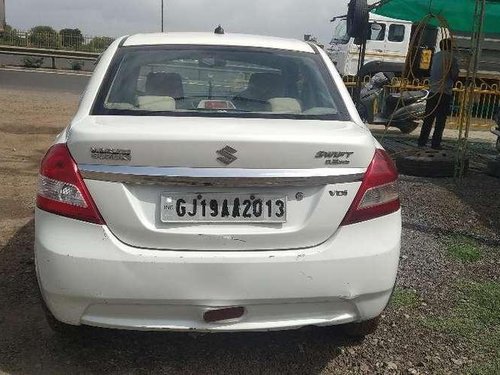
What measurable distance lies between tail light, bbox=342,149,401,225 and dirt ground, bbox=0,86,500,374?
84 centimetres

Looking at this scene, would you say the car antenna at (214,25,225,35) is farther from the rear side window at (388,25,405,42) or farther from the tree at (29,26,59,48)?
the tree at (29,26,59,48)

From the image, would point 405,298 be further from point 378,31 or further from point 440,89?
point 378,31

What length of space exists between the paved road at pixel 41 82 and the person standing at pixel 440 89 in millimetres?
9790

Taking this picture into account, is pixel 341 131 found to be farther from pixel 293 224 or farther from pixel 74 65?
pixel 74 65

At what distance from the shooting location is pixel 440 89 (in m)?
9.30

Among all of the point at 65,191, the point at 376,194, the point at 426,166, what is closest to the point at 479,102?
the point at 426,166

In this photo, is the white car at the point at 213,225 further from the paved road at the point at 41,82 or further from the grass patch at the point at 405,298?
the paved road at the point at 41,82

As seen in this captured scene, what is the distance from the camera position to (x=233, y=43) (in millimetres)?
3344

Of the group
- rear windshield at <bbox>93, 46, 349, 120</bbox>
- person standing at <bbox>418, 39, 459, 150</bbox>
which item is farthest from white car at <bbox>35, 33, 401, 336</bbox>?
person standing at <bbox>418, 39, 459, 150</bbox>

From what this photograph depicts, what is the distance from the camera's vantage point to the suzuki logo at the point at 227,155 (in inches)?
92.9

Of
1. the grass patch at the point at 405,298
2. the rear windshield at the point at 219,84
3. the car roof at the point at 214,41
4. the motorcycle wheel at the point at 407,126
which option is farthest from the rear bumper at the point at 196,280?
the motorcycle wheel at the point at 407,126

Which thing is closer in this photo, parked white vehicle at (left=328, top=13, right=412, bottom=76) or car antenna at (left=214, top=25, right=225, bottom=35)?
car antenna at (left=214, top=25, right=225, bottom=35)

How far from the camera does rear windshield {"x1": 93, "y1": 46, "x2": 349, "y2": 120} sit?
2875 millimetres

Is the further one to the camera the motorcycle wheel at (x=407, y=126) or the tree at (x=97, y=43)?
the tree at (x=97, y=43)
